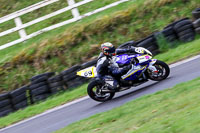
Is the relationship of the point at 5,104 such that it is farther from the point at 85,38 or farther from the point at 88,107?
the point at 85,38

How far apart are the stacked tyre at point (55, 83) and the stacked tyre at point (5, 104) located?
151cm

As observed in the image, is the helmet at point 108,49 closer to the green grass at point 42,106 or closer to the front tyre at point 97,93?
the front tyre at point 97,93

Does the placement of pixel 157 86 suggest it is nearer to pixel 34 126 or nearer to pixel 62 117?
pixel 62 117

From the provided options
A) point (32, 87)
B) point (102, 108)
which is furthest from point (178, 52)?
point (32, 87)

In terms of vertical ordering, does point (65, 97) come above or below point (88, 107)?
above

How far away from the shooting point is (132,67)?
945 centimetres

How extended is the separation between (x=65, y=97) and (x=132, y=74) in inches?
119

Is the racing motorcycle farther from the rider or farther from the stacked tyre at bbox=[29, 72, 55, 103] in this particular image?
the stacked tyre at bbox=[29, 72, 55, 103]

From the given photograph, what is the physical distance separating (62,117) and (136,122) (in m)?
3.46

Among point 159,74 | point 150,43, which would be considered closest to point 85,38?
point 150,43

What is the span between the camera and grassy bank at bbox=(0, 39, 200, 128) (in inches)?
436

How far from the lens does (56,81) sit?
12.4 meters

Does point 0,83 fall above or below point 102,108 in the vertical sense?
above

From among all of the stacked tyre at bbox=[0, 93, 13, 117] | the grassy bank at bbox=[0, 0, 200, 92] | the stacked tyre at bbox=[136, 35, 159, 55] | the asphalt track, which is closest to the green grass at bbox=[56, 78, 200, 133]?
the asphalt track
